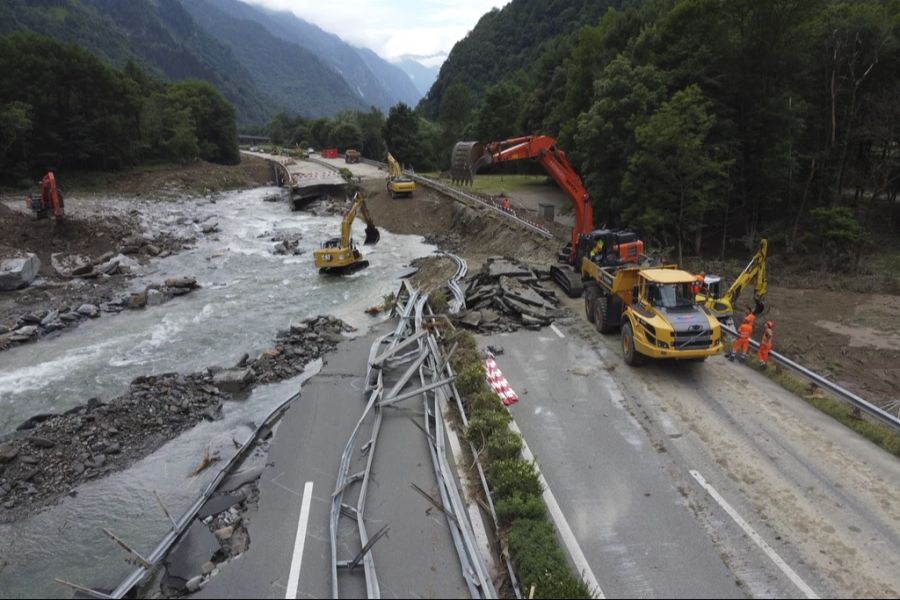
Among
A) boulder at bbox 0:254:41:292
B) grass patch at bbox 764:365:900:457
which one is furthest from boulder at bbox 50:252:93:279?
grass patch at bbox 764:365:900:457

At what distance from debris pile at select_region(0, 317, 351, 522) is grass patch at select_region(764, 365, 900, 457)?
44.5 ft

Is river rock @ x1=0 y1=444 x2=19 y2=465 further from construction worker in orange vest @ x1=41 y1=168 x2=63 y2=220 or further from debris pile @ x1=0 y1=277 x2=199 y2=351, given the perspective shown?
construction worker in orange vest @ x1=41 y1=168 x2=63 y2=220

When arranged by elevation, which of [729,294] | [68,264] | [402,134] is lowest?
[68,264]

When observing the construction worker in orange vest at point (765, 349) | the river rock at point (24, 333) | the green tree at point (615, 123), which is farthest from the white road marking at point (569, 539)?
the green tree at point (615, 123)

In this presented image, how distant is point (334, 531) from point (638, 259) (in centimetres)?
1407

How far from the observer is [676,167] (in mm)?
25344

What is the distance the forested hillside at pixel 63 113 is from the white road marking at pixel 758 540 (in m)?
53.1

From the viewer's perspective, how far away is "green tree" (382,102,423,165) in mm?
75625

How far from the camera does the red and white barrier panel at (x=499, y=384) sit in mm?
12719

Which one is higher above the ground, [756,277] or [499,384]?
[756,277]

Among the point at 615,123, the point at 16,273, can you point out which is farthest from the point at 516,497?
the point at 16,273

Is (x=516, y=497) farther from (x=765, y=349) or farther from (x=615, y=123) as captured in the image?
(x=615, y=123)

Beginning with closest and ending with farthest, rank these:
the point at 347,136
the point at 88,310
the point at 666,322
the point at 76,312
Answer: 1. the point at 666,322
2. the point at 76,312
3. the point at 88,310
4. the point at 347,136

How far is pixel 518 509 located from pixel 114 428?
10.8m
